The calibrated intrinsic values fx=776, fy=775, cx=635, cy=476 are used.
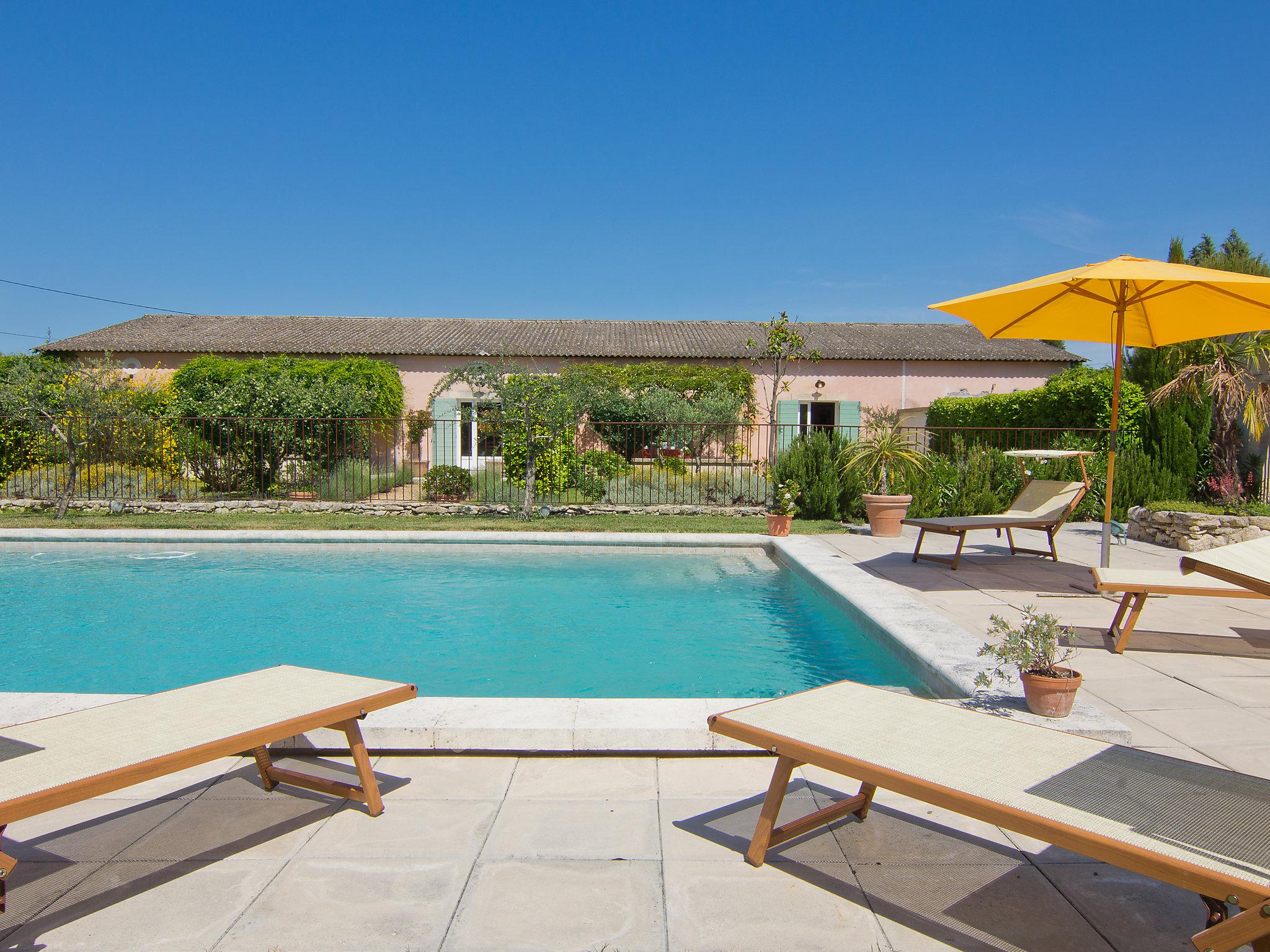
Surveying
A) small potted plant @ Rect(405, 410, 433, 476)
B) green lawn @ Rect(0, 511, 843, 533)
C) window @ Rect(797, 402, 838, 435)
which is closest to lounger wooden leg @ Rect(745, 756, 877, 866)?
green lawn @ Rect(0, 511, 843, 533)

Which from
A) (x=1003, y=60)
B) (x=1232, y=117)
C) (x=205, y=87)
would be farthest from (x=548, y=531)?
(x=1232, y=117)

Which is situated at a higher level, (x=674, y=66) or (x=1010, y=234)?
(x=674, y=66)

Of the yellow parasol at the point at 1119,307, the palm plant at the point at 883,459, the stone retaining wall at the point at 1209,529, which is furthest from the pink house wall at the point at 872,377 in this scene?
the yellow parasol at the point at 1119,307

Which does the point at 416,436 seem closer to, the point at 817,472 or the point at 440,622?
the point at 817,472

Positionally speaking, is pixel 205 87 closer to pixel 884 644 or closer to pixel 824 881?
pixel 884 644

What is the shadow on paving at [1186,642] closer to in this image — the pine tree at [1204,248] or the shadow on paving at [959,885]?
the shadow on paving at [959,885]

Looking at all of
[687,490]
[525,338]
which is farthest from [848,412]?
[525,338]

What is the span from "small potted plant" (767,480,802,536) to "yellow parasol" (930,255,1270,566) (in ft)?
11.7

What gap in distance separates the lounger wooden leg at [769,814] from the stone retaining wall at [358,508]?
10438 mm

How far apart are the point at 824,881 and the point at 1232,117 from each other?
15008 mm

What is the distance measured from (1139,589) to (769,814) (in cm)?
338

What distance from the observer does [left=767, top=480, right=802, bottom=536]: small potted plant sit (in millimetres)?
10070

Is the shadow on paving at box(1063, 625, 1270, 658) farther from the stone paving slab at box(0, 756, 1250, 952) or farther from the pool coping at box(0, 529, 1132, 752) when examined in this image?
the stone paving slab at box(0, 756, 1250, 952)

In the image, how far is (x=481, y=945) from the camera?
1898 millimetres
